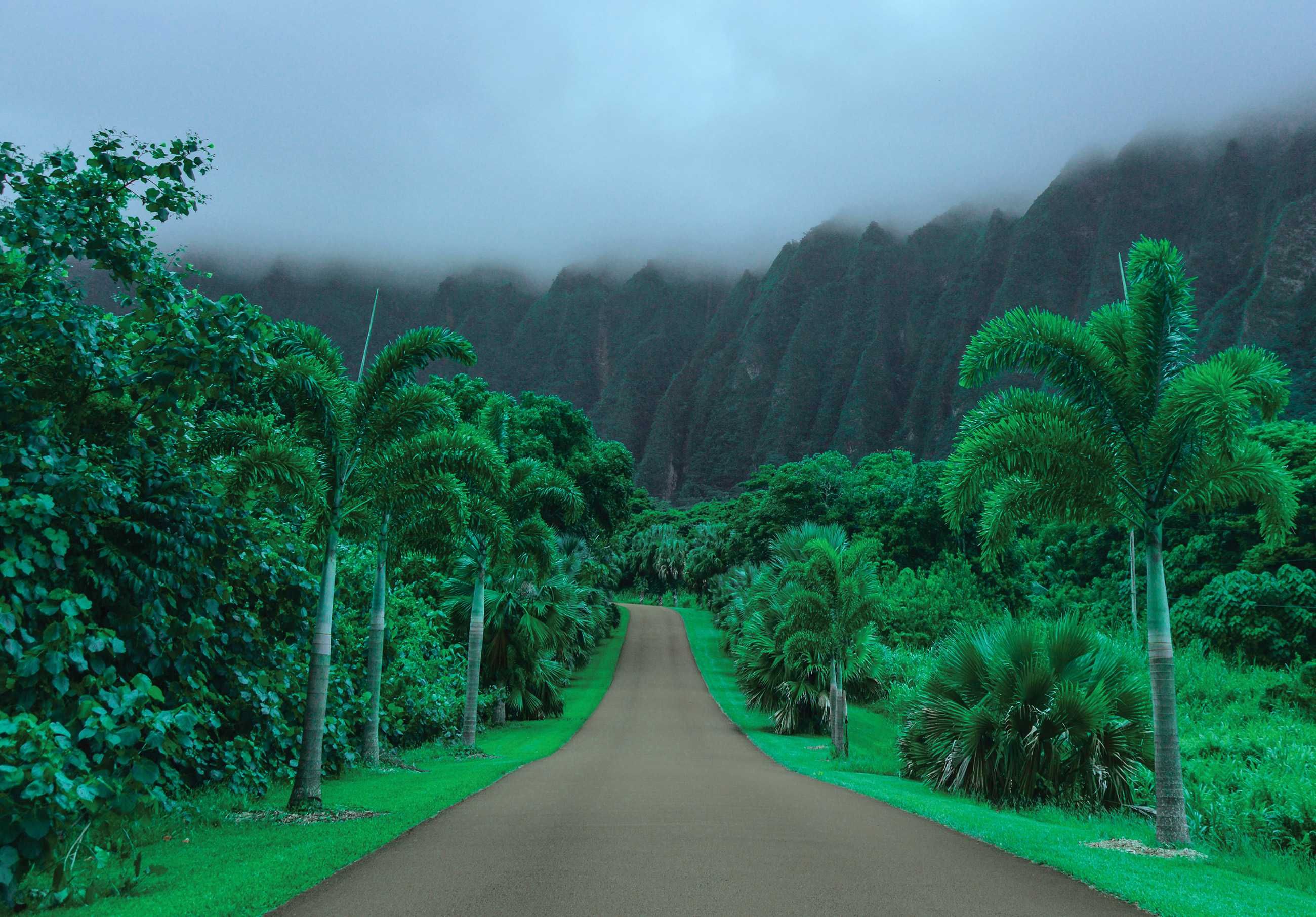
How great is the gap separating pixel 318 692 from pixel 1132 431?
11.8 metres

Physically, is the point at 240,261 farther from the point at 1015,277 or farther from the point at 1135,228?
the point at 1135,228

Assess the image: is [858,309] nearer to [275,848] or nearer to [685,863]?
[685,863]

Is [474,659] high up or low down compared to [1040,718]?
down

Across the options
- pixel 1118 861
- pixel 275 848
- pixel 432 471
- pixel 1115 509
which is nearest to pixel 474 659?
pixel 432 471

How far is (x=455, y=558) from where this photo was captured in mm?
22875

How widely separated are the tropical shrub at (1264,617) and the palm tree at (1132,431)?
83.3ft

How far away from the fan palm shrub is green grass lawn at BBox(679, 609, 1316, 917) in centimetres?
56

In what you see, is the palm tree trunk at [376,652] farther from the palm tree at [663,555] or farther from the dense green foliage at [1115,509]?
the palm tree at [663,555]

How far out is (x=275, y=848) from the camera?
8.55m

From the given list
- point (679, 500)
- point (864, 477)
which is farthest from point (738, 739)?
point (679, 500)

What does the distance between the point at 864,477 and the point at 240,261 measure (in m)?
140

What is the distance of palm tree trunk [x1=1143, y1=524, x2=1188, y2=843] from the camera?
10.4 m

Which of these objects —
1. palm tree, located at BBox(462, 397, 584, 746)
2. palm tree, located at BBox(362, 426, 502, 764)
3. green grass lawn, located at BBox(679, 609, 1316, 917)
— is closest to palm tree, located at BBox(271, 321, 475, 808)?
palm tree, located at BBox(362, 426, 502, 764)

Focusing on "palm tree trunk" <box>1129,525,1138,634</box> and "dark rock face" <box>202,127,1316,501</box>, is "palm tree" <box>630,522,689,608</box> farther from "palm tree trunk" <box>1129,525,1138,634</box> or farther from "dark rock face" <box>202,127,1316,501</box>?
"palm tree trunk" <box>1129,525,1138,634</box>
